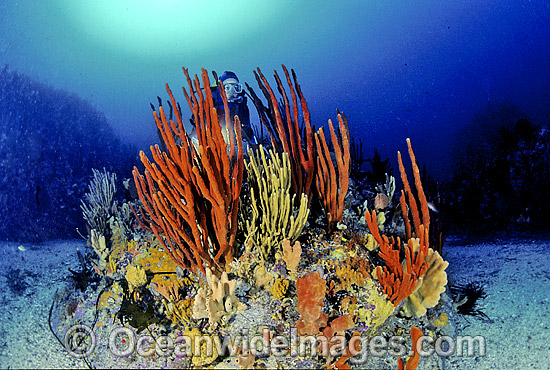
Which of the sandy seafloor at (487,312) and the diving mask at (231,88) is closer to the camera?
the sandy seafloor at (487,312)

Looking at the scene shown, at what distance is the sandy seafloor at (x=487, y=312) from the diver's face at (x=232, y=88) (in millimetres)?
4245

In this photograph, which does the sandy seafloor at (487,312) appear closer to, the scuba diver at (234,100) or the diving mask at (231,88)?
the scuba diver at (234,100)

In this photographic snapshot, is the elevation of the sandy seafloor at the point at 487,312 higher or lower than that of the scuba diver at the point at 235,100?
lower

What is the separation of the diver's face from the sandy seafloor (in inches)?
167

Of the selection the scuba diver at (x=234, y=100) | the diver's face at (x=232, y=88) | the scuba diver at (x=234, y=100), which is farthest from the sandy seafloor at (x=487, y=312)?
the diver's face at (x=232, y=88)

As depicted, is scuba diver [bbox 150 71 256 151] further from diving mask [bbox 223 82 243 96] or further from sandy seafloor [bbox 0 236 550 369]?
sandy seafloor [bbox 0 236 550 369]

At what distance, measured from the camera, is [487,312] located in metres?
3.03

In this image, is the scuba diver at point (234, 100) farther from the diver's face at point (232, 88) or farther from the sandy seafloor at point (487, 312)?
the sandy seafloor at point (487, 312)

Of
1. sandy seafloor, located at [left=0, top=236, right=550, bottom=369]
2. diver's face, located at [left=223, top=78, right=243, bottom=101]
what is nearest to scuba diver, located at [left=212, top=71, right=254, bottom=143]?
diver's face, located at [left=223, top=78, right=243, bottom=101]

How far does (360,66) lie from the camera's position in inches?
1877

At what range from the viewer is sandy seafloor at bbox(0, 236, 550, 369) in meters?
2.52

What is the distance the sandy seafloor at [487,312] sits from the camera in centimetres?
252

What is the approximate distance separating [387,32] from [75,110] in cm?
4332

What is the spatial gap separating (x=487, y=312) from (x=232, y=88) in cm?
545
